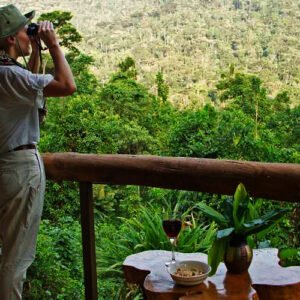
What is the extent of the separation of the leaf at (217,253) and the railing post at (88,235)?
2.34 ft

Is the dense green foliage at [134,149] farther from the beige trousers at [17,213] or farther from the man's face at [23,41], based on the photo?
the man's face at [23,41]

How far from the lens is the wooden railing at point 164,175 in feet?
5.16

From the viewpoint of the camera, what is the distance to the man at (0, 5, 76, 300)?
1.48m

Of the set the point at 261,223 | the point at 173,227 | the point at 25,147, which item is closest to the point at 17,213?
the point at 25,147

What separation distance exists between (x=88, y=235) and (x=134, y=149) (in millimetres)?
5019

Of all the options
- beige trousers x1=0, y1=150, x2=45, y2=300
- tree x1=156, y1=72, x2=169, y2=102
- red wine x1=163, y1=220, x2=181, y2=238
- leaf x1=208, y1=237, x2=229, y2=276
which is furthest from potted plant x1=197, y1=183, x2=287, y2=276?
tree x1=156, y1=72, x2=169, y2=102

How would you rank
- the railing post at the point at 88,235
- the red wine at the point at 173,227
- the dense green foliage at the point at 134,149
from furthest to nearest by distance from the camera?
1. the dense green foliage at the point at 134,149
2. the railing post at the point at 88,235
3. the red wine at the point at 173,227

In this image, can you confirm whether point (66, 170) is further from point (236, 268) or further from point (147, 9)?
point (147, 9)

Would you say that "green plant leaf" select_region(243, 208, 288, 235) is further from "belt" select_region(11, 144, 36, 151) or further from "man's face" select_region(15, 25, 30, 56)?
"man's face" select_region(15, 25, 30, 56)

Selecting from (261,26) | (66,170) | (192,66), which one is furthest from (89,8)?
(66,170)

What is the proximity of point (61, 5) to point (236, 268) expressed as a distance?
550 inches

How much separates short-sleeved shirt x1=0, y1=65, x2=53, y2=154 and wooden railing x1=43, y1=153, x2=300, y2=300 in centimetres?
38

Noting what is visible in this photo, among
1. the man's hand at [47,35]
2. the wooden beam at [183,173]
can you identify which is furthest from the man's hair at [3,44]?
the wooden beam at [183,173]

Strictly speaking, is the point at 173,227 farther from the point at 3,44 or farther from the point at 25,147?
the point at 3,44
